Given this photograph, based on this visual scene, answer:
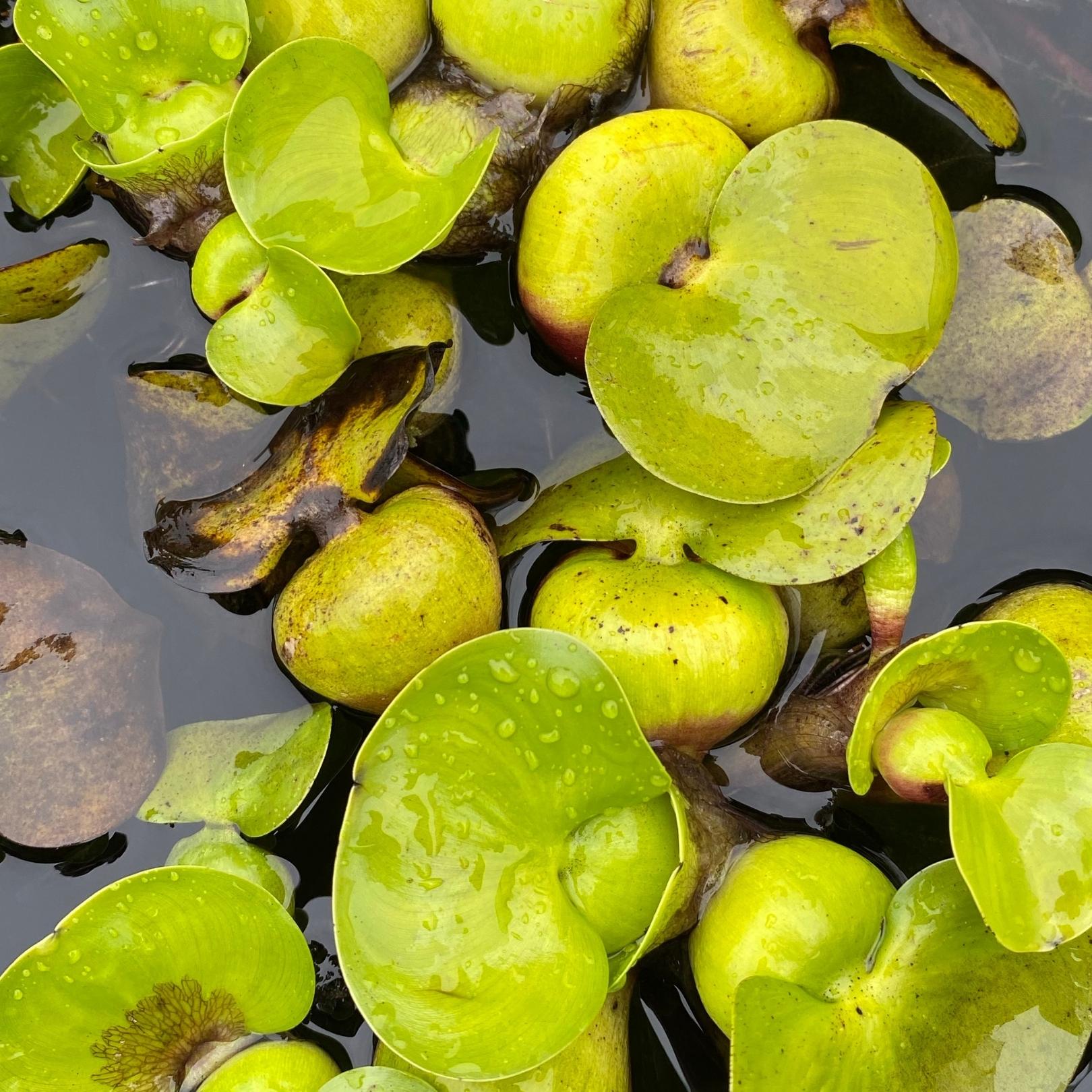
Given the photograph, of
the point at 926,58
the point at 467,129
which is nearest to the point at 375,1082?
the point at 467,129

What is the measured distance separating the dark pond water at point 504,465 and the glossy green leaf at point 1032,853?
26cm

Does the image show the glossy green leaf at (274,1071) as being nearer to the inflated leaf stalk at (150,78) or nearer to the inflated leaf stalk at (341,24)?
the inflated leaf stalk at (150,78)

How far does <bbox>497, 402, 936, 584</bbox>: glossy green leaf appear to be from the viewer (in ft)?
3.50

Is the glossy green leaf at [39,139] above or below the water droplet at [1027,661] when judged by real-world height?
above

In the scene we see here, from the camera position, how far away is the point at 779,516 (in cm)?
110

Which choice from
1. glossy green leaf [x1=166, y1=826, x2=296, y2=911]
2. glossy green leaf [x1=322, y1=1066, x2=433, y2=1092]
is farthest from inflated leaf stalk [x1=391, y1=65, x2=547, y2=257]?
glossy green leaf [x1=322, y1=1066, x2=433, y2=1092]

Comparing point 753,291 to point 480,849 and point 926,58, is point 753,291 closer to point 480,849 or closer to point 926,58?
point 926,58

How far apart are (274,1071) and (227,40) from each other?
1.12 metres

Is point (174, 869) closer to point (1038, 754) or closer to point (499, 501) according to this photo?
point (499, 501)

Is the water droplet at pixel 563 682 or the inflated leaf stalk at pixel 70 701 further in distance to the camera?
the inflated leaf stalk at pixel 70 701

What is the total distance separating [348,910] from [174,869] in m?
0.19

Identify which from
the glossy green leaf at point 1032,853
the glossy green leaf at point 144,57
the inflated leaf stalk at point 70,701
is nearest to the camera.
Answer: the glossy green leaf at point 1032,853

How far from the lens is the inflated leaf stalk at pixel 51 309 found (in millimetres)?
1169

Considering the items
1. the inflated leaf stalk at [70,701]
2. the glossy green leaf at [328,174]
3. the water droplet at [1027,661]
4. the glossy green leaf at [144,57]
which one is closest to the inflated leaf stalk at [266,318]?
the glossy green leaf at [328,174]
